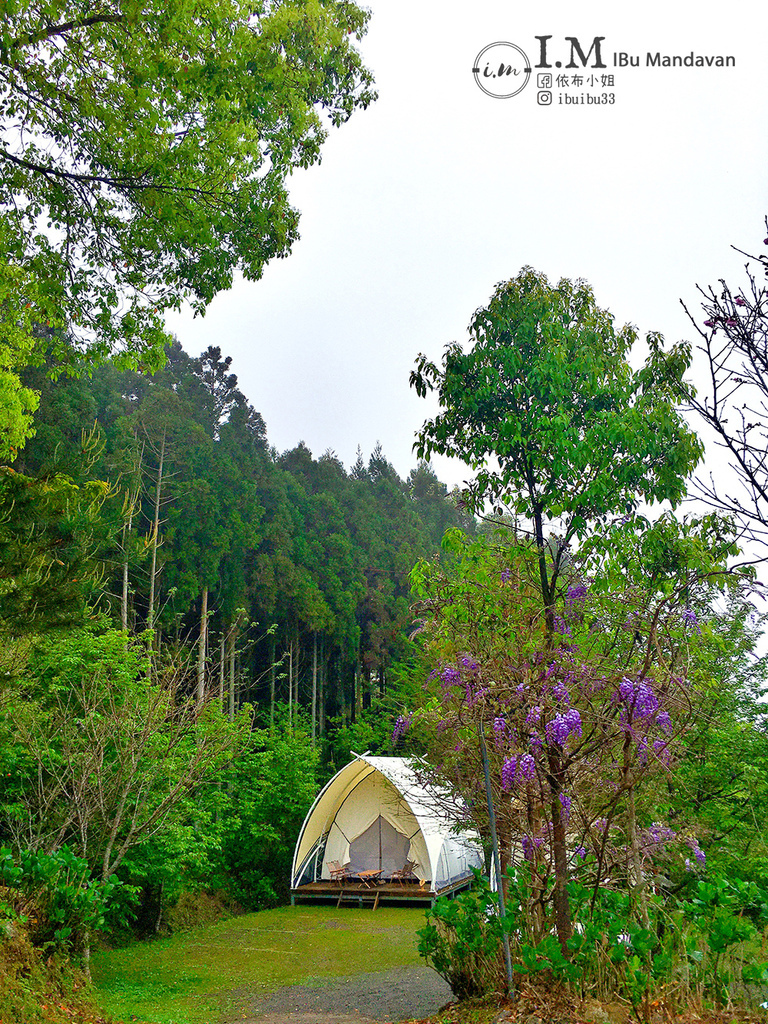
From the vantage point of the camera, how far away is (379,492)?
34.7 meters

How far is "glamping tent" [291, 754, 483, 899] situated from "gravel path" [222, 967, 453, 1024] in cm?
597

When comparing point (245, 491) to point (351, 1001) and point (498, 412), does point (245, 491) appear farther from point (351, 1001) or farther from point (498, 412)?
point (498, 412)

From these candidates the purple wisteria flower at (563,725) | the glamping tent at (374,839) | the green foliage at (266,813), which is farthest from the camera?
the green foliage at (266,813)

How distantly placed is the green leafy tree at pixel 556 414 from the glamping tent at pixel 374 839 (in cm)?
1101

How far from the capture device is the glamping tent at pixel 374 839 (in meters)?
15.4

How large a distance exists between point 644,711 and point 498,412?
2.20 meters

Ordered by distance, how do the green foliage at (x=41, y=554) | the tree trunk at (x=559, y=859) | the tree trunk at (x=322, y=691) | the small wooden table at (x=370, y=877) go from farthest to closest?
1. the tree trunk at (x=322, y=691)
2. the small wooden table at (x=370, y=877)
3. the green foliage at (x=41, y=554)
4. the tree trunk at (x=559, y=859)

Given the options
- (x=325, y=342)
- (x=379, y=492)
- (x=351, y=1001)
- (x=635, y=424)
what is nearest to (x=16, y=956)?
(x=351, y=1001)

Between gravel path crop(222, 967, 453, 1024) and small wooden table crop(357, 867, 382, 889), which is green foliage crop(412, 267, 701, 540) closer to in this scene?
gravel path crop(222, 967, 453, 1024)

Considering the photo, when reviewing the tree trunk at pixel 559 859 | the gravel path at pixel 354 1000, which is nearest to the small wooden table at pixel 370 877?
the gravel path at pixel 354 1000

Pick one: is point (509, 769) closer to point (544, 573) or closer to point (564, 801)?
point (564, 801)

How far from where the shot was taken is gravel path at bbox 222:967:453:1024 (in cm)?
700

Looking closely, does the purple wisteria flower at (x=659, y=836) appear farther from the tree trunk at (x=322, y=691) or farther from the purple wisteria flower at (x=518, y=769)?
the tree trunk at (x=322, y=691)

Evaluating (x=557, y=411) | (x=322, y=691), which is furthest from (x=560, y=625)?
(x=322, y=691)
